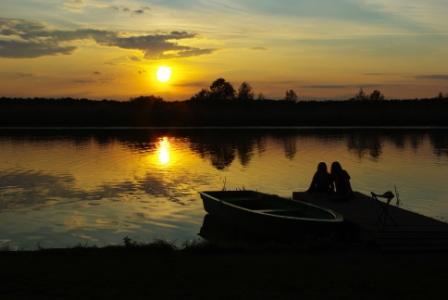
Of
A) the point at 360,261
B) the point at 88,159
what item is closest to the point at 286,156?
the point at 88,159

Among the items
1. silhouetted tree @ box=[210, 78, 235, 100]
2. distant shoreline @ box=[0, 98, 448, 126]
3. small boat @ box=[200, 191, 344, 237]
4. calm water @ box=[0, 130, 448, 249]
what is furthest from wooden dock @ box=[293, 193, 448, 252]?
silhouetted tree @ box=[210, 78, 235, 100]

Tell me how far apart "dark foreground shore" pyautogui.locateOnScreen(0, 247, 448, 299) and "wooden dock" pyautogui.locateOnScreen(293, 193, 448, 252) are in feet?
1.32

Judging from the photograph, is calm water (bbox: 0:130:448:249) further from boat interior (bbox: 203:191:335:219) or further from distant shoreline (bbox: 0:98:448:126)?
distant shoreline (bbox: 0:98:448:126)

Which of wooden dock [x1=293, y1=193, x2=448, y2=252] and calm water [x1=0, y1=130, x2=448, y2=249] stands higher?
wooden dock [x1=293, y1=193, x2=448, y2=252]

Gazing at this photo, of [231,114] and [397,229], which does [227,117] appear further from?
[397,229]

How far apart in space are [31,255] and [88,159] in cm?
3029

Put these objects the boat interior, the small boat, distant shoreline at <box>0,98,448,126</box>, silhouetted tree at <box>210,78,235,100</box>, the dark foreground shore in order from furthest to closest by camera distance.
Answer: silhouetted tree at <box>210,78,235,100</box>
distant shoreline at <box>0,98,448,126</box>
the boat interior
the small boat
the dark foreground shore

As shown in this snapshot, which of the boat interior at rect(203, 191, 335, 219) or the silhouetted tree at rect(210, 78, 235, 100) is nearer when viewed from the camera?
the boat interior at rect(203, 191, 335, 219)

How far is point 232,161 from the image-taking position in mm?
39719

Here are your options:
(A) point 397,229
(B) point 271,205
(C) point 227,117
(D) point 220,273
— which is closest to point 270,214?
(A) point 397,229

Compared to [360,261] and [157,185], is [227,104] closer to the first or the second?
[157,185]

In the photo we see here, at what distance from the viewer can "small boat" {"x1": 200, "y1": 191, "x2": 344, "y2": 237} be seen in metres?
14.2

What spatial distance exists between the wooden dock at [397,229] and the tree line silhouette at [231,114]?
91.4 metres

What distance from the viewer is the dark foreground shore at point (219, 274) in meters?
9.12
